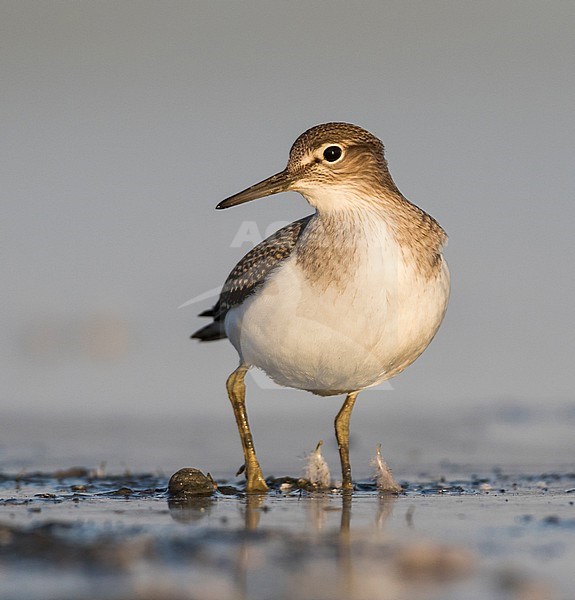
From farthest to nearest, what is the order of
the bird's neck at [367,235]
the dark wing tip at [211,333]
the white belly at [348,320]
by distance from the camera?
the dark wing tip at [211,333] → the bird's neck at [367,235] → the white belly at [348,320]

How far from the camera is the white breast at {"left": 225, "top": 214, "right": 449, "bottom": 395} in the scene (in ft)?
28.0

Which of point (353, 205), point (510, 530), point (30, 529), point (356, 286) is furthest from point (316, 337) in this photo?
point (30, 529)

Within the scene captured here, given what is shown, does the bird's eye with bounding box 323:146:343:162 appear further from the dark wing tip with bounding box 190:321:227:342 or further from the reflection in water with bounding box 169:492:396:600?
the reflection in water with bounding box 169:492:396:600

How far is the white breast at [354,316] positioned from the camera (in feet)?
28.0

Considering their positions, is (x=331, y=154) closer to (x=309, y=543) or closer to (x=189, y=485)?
(x=189, y=485)

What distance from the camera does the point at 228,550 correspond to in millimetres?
5465

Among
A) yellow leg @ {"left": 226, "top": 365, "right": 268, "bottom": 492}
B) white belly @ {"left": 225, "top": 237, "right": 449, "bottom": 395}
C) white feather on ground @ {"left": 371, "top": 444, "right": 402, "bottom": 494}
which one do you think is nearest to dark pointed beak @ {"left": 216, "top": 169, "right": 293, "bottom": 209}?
white belly @ {"left": 225, "top": 237, "right": 449, "bottom": 395}

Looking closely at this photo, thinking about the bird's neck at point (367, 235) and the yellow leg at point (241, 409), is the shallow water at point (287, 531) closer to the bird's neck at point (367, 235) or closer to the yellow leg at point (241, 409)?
the yellow leg at point (241, 409)

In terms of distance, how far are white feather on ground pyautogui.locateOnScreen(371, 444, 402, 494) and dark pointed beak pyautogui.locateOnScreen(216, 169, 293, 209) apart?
95.8 inches

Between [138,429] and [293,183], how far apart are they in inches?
260

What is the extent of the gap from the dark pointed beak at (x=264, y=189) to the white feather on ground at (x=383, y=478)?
243 cm

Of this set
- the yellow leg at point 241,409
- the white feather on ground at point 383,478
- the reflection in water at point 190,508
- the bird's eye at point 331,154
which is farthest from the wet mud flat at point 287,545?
the bird's eye at point 331,154

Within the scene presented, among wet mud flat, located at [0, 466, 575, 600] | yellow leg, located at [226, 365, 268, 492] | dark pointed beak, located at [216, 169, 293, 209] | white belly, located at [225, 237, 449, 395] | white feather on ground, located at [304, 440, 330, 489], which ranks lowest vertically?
wet mud flat, located at [0, 466, 575, 600]

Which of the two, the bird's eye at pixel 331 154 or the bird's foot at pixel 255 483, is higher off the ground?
the bird's eye at pixel 331 154
